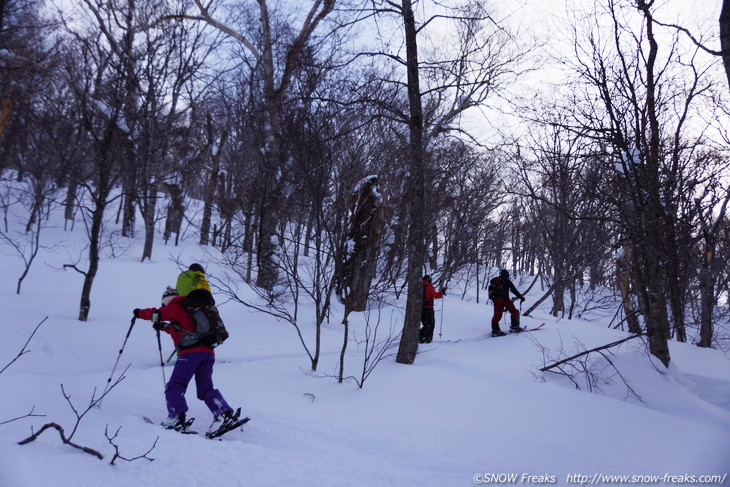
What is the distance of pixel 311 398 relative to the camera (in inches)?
207

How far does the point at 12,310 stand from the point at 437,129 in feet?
35.9

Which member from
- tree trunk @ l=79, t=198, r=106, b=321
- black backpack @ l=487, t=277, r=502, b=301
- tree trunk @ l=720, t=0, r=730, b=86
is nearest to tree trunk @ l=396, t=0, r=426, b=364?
tree trunk @ l=720, t=0, r=730, b=86

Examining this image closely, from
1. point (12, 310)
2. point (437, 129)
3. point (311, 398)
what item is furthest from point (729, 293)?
point (12, 310)

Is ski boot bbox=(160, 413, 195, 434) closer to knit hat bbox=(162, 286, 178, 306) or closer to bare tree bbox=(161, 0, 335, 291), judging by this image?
knit hat bbox=(162, 286, 178, 306)

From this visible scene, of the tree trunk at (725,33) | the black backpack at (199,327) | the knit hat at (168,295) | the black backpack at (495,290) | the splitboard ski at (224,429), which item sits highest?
the tree trunk at (725,33)

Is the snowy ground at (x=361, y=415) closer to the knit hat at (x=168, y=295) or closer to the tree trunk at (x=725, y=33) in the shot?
the knit hat at (x=168, y=295)

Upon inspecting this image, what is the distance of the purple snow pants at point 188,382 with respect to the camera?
4078 mm

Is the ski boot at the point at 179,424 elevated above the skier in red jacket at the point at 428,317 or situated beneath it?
situated beneath

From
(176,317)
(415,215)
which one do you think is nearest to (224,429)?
(176,317)

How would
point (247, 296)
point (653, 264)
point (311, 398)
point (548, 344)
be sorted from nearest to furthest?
point (311, 398), point (653, 264), point (548, 344), point (247, 296)

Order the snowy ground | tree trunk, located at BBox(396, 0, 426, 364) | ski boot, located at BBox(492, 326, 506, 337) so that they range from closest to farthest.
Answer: the snowy ground → tree trunk, located at BBox(396, 0, 426, 364) → ski boot, located at BBox(492, 326, 506, 337)

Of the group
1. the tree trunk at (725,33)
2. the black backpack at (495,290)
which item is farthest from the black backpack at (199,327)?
the black backpack at (495,290)

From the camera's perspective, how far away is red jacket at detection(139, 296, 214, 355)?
414cm

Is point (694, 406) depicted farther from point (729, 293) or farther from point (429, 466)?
point (729, 293)
